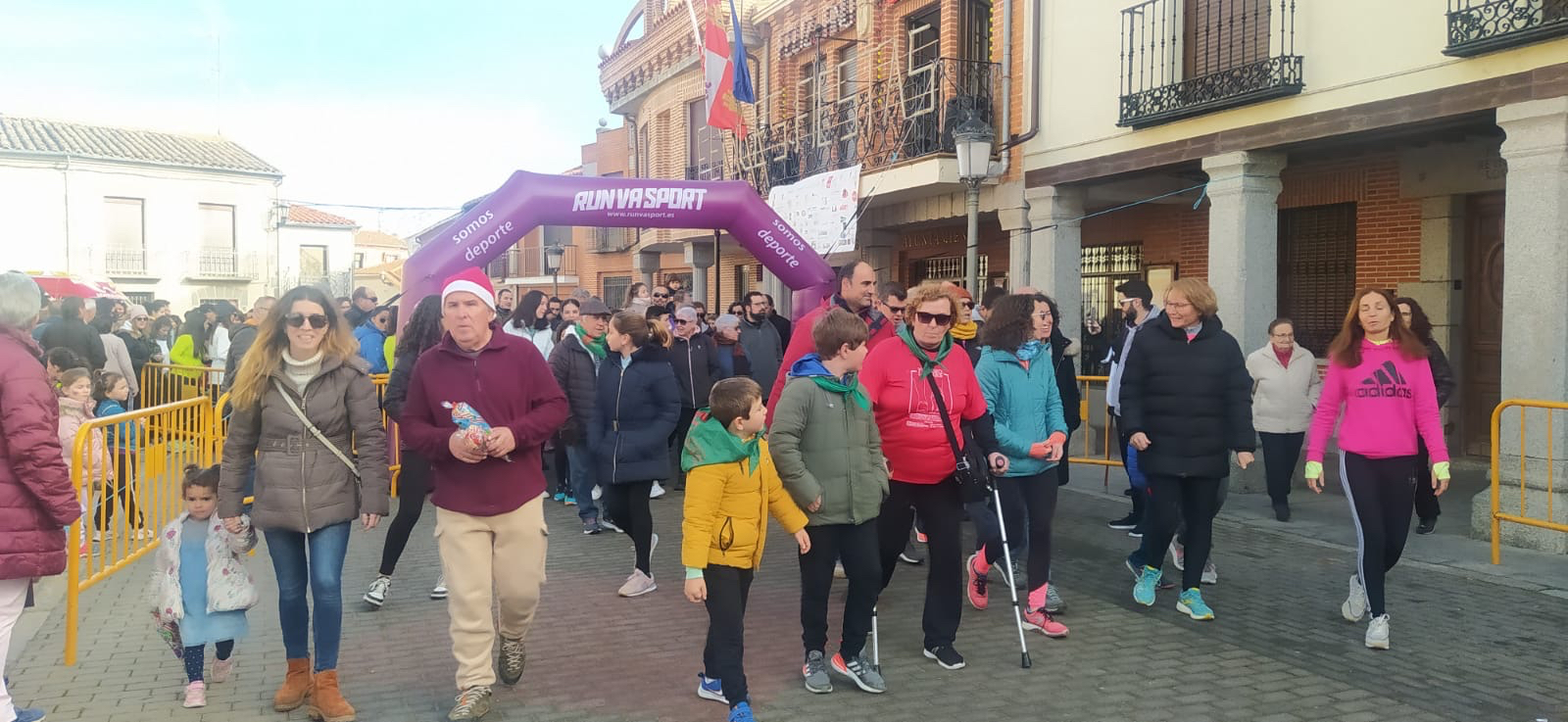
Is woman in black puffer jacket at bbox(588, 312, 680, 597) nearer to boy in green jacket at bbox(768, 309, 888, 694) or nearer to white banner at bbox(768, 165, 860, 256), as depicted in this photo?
boy in green jacket at bbox(768, 309, 888, 694)

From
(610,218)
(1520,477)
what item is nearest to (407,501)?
(610,218)

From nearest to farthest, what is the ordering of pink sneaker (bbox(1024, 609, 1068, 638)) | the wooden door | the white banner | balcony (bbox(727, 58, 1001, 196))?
1. pink sneaker (bbox(1024, 609, 1068, 638))
2. the wooden door
3. balcony (bbox(727, 58, 1001, 196))
4. the white banner

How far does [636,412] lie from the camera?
7.12 meters

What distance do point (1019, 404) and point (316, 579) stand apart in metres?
3.43

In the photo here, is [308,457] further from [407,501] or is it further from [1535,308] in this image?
[1535,308]

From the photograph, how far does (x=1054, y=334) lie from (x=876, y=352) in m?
3.31

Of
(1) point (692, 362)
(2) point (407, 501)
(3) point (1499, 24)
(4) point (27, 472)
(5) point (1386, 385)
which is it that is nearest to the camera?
(4) point (27, 472)

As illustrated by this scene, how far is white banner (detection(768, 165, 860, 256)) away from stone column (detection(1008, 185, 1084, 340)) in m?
2.72

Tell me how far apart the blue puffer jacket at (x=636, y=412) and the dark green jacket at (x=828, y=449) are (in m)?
2.14

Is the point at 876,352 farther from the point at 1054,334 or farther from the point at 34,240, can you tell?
the point at 34,240

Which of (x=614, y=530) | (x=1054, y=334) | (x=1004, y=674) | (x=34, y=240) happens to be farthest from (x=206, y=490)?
(x=34, y=240)

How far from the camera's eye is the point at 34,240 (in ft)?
125

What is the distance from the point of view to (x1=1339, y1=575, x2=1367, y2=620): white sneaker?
598 cm

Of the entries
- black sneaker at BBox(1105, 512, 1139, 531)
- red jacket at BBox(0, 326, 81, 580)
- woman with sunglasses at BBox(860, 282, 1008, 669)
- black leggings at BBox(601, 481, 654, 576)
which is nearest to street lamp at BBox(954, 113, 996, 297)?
black sneaker at BBox(1105, 512, 1139, 531)
